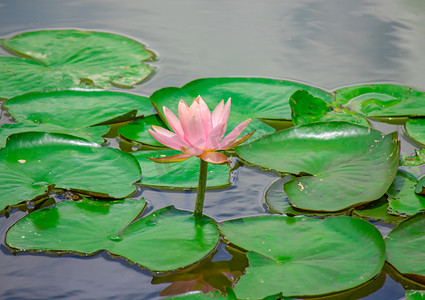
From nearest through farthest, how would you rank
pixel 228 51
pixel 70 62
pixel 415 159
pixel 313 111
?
1. pixel 415 159
2. pixel 313 111
3. pixel 70 62
4. pixel 228 51

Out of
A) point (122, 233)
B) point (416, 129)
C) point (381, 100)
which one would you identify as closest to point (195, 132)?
point (122, 233)

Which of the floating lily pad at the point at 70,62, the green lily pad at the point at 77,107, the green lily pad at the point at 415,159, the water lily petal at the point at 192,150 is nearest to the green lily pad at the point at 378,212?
the green lily pad at the point at 415,159

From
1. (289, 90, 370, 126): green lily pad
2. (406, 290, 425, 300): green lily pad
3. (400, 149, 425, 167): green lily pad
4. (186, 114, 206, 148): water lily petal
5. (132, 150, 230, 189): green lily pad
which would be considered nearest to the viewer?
(406, 290, 425, 300): green lily pad

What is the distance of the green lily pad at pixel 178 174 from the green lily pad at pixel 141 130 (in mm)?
106

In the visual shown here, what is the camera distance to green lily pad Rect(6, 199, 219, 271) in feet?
4.53

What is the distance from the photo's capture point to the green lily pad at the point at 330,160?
5.30ft

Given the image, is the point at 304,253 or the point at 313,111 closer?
the point at 304,253

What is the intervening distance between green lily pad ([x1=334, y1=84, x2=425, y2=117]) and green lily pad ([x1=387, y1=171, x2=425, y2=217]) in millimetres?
501

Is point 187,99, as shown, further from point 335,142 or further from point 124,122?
point 335,142

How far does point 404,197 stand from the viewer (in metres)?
1.63

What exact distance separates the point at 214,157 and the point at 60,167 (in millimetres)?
647

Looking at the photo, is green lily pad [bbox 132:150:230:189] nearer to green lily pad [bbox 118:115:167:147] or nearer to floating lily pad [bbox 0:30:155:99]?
green lily pad [bbox 118:115:167:147]

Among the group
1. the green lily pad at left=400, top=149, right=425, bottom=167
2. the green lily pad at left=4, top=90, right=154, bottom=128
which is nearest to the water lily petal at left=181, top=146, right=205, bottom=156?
the green lily pad at left=4, top=90, right=154, bottom=128

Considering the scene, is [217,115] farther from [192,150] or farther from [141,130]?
[141,130]
